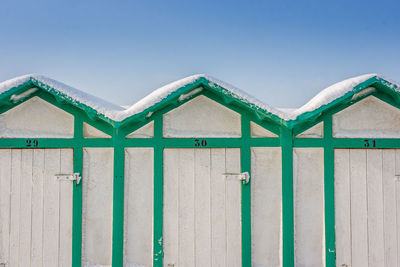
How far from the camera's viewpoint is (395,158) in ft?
11.6

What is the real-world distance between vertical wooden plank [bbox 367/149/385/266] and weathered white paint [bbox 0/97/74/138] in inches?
165

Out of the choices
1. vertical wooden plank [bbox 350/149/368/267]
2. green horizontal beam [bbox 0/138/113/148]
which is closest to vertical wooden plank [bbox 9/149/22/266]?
green horizontal beam [bbox 0/138/113/148]

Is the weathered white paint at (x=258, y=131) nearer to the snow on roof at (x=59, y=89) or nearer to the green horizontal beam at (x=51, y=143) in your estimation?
the snow on roof at (x=59, y=89)

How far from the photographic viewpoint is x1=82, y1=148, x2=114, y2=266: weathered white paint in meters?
3.48

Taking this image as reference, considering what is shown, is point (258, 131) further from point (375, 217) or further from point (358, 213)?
point (375, 217)

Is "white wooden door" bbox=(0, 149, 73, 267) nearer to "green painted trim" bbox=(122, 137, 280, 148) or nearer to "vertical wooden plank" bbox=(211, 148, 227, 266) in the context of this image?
"green painted trim" bbox=(122, 137, 280, 148)

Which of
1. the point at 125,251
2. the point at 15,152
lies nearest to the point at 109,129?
the point at 15,152

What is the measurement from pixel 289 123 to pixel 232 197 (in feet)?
4.08

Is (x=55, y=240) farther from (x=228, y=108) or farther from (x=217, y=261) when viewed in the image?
(x=228, y=108)

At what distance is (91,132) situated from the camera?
11.7 feet

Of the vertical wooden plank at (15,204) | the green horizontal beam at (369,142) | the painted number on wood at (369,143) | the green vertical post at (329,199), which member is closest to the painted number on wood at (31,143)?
the vertical wooden plank at (15,204)

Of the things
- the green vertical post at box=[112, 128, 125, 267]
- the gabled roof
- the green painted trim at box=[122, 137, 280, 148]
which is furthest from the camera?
the green painted trim at box=[122, 137, 280, 148]

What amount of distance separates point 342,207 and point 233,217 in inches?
59.1

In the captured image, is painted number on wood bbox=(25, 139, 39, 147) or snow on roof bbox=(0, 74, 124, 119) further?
painted number on wood bbox=(25, 139, 39, 147)
